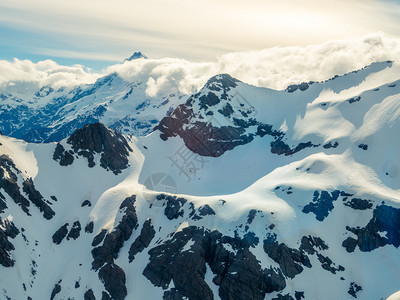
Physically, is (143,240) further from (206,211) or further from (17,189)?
(17,189)

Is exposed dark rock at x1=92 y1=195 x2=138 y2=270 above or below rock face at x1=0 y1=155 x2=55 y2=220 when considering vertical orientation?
below

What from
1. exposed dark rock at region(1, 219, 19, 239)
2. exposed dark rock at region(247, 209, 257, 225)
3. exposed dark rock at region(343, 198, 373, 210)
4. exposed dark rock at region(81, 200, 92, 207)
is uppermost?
exposed dark rock at region(343, 198, 373, 210)

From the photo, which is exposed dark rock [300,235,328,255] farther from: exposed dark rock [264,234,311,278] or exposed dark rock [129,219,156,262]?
exposed dark rock [129,219,156,262]

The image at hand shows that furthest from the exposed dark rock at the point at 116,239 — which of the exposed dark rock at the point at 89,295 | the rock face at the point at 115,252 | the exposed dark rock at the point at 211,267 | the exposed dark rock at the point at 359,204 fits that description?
the exposed dark rock at the point at 359,204

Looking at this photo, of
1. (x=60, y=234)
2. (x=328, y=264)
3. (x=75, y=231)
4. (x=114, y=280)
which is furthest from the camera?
(x=75, y=231)

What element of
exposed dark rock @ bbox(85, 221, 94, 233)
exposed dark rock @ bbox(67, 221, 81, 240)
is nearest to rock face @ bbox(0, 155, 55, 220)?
exposed dark rock @ bbox(67, 221, 81, 240)

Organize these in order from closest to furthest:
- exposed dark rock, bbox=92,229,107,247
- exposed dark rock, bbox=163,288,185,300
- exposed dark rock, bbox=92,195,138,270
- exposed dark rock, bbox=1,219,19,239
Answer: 1. exposed dark rock, bbox=163,288,185,300
2. exposed dark rock, bbox=1,219,19,239
3. exposed dark rock, bbox=92,195,138,270
4. exposed dark rock, bbox=92,229,107,247

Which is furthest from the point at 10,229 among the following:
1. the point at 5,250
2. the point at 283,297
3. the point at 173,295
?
the point at 283,297

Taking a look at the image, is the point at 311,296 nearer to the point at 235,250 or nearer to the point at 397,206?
the point at 235,250
